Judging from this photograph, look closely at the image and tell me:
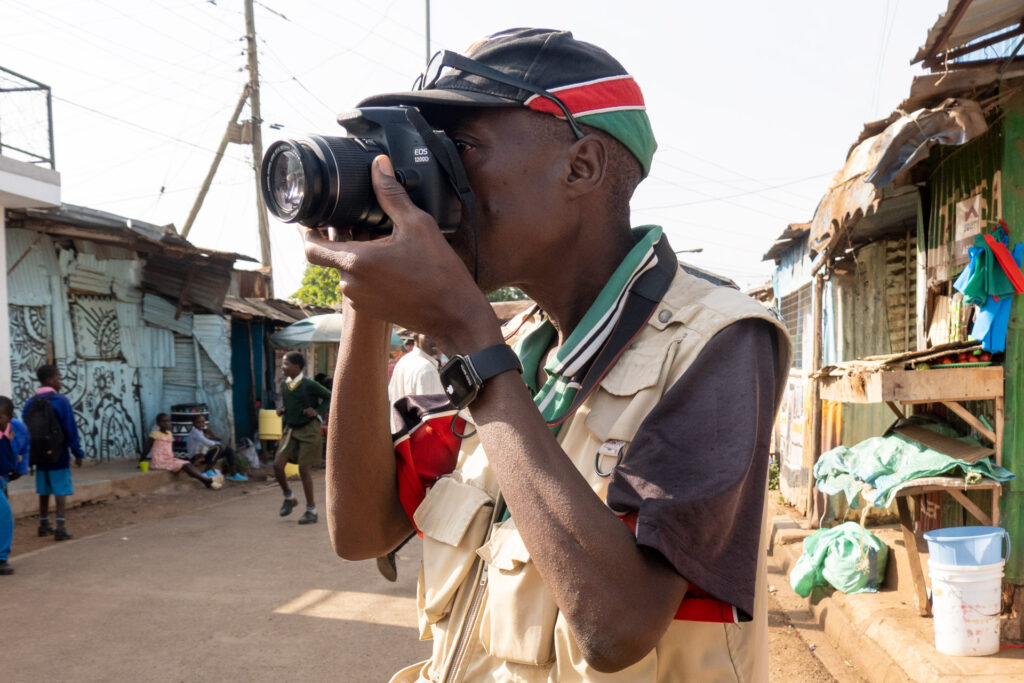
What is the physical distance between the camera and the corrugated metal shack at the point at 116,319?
10.1 m

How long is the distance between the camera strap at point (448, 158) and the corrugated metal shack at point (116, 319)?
991cm

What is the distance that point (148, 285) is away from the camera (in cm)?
1233

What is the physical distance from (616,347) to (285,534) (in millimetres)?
7304

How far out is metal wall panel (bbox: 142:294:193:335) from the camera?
1234 cm

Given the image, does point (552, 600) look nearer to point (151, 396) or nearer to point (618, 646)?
point (618, 646)

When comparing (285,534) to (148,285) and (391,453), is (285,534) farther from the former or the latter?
(391,453)

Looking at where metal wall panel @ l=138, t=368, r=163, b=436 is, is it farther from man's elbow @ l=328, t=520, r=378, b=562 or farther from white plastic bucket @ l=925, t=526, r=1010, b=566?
man's elbow @ l=328, t=520, r=378, b=562

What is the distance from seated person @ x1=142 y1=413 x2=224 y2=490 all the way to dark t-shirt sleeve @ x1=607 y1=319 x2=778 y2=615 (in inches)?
438

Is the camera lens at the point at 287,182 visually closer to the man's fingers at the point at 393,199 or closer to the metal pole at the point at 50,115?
the man's fingers at the point at 393,199

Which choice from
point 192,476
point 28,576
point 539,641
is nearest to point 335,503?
point 539,641

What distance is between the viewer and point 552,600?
106cm

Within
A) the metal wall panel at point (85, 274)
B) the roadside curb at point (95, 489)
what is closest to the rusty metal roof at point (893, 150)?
the roadside curb at point (95, 489)

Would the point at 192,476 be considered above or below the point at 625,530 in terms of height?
below

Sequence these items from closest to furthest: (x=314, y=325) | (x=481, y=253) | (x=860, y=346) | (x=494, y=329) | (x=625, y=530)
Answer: (x=625, y=530) < (x=494, y=329) < (x=481, y=253) < (x=860, y=346) < (x=314, y=325)
